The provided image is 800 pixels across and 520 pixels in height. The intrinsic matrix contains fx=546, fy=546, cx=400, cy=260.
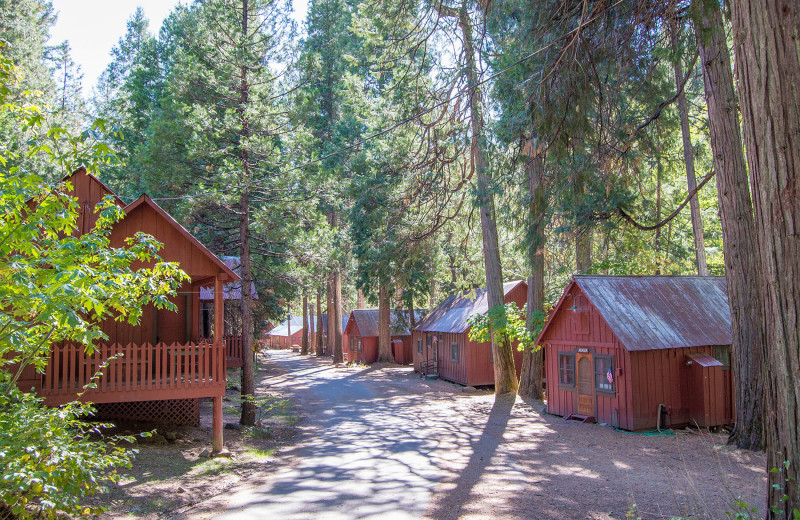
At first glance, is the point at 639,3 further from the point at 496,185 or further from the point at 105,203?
the point at 105,203

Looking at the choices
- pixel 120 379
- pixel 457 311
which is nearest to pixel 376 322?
pixel 457 311

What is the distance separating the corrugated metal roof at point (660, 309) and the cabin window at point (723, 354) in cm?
19

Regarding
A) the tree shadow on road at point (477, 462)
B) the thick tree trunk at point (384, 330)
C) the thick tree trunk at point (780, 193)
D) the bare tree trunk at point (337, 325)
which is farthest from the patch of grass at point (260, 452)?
the bare tree trunk at point (337, 325)

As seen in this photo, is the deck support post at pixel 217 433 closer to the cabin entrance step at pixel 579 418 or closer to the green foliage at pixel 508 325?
the cabin entrance step at pixel 579 418

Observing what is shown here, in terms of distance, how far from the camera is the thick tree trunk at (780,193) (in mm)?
4602

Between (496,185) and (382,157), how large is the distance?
5.99m

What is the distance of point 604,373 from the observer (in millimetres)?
14047

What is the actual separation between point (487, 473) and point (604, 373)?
237 inches

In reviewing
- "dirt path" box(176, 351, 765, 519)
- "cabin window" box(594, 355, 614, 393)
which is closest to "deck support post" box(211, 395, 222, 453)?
"dirt path" box(176, 351, 765, 519)

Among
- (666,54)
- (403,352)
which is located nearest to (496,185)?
(666,54)

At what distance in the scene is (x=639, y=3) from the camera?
26.8ft

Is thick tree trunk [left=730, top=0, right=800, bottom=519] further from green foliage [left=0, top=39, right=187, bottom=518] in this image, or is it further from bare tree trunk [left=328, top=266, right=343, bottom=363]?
bare tree trunk [left=328, top=266, right=343, bottom=363]

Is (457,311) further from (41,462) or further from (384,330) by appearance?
(41,462)

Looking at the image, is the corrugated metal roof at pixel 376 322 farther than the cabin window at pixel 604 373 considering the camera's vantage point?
Yes
